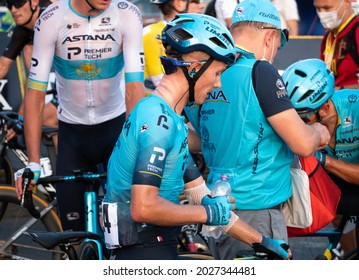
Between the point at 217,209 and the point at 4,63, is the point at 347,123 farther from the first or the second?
the point at 4,63

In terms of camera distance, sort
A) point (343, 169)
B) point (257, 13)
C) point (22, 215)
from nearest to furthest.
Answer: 1. point (257, 13)
2. point (343, 169)
3. point (22, 215)

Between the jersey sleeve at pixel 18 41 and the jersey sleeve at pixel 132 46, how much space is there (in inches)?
81.0

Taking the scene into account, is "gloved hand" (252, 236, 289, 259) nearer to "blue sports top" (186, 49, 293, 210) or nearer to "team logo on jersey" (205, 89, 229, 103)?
"blue sports top" (186, 49, 293, 210)

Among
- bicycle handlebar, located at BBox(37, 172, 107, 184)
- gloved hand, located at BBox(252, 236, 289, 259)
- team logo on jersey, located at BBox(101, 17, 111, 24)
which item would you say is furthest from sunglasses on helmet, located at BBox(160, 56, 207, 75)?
team logo on jersey, located at BBox(101, 17, 111, 24)

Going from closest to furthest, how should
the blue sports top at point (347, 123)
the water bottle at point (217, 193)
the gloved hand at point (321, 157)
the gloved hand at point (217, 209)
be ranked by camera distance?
the gloved hand at point (217, 209) → the water bottle at point (217, 193) → the gloved hand at point (321, 157) → the blue sports top at point (347, 123)

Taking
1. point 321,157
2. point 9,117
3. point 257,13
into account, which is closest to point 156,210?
point 257,13

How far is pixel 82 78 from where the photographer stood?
720 centimetres

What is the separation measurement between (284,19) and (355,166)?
624cm

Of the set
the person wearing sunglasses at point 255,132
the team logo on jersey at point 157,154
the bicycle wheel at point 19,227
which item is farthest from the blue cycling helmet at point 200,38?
the bicycle wheel at point 19,227

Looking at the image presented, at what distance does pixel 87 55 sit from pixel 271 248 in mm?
2637

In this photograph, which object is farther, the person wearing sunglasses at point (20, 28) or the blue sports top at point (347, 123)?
the person wearing sunglasses at point (20, 28)

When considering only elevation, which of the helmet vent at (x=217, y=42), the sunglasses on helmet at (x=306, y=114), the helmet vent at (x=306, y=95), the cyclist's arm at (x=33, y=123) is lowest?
the cyclist's arm at (x=33, y=123)

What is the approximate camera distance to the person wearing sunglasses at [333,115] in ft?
19.9

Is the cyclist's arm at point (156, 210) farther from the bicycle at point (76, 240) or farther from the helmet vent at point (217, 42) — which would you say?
the bicycle at point (76, 240)
